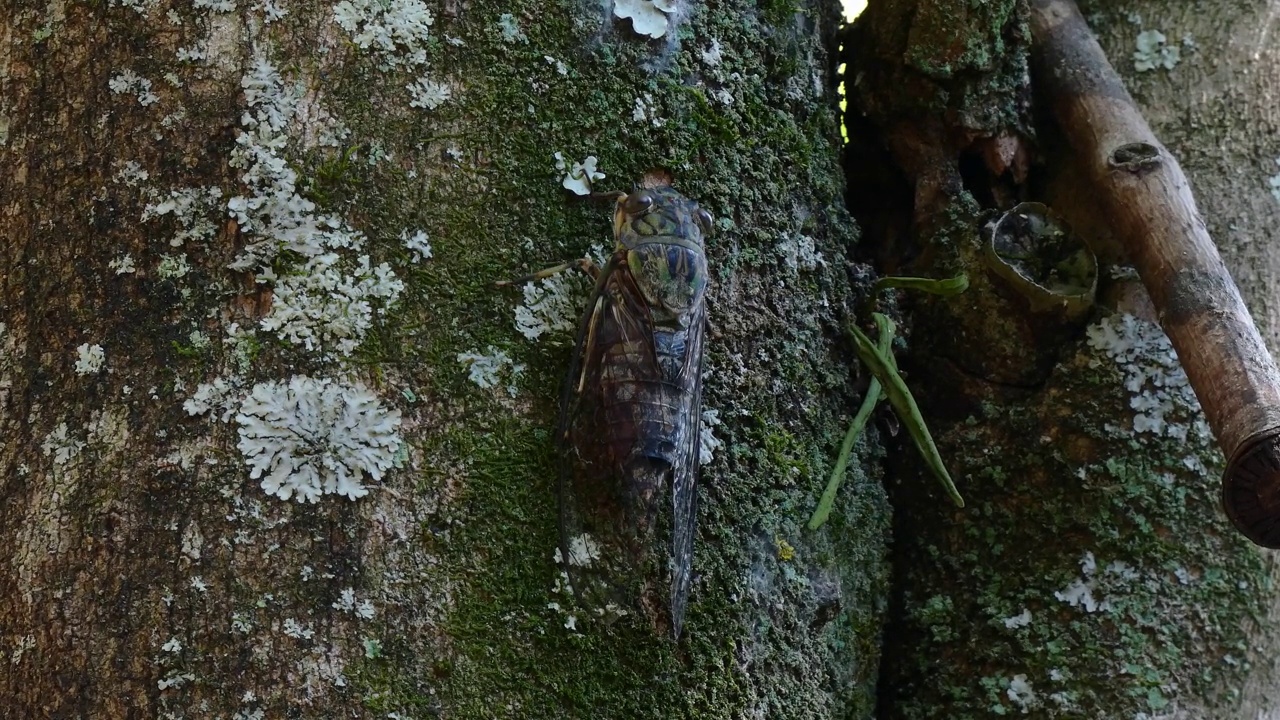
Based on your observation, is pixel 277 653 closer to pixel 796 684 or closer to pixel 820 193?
pixel 796 684

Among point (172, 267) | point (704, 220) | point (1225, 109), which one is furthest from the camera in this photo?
point (1225, 109)

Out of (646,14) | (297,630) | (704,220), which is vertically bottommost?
(297,630)

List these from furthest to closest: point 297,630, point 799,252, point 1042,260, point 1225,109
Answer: point 1225,109 < point 1042,260 < point 799,252 < point 297,630

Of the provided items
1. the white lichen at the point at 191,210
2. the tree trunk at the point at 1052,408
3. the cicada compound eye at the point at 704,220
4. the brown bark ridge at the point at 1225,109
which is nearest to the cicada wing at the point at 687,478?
the cicada compound eye at the point at 704,220

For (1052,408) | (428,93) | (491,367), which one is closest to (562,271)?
(491,367)

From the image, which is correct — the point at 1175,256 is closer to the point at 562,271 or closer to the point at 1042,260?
the point at 1042,260

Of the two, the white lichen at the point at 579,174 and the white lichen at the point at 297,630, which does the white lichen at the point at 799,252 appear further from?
the white lichen at the point at 297,630

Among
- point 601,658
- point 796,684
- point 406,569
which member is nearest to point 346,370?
point 406,569

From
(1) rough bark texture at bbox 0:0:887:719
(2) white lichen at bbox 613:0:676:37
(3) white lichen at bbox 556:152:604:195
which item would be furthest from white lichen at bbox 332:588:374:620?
(2) white lichen at bbox 613:0:676:37
